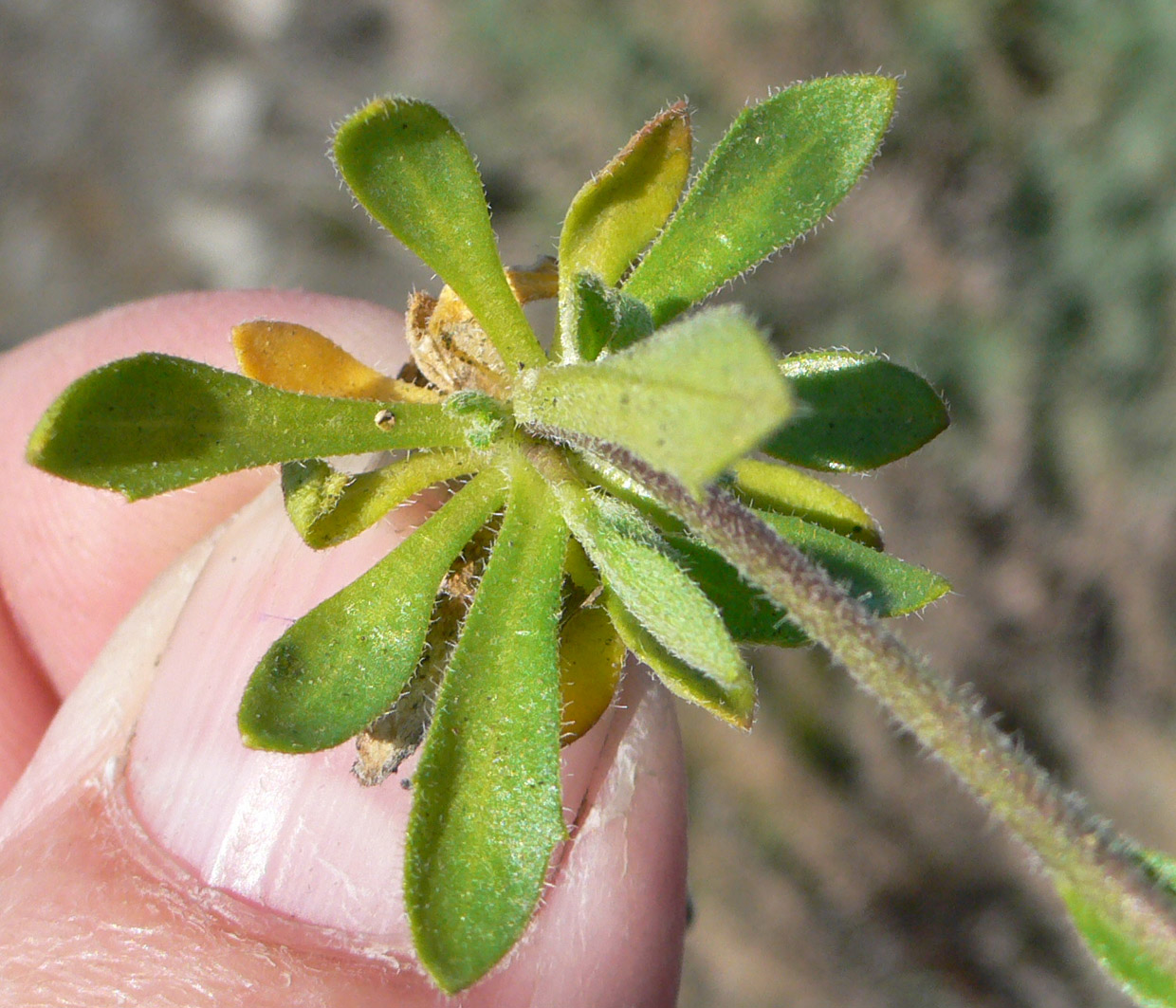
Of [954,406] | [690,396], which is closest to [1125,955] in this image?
[690,396]

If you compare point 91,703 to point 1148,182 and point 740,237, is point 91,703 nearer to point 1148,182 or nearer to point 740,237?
point 740,237

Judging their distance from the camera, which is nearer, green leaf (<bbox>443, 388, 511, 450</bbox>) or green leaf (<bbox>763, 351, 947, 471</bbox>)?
green leaf (<bbox>443, 388, 511, 450</bbox>)

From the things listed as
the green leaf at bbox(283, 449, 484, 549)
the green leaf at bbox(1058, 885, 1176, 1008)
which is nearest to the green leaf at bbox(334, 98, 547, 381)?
the green leaf at bbox(283, 449, 484, 549)

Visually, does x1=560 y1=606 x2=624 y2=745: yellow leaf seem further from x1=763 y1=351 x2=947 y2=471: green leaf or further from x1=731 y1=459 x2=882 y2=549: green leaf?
x1=763 y1=351 x2=947 y2=471: green leaf

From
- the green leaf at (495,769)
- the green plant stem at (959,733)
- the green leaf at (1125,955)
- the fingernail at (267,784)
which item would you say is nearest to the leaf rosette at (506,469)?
the green leaf at (495,769)

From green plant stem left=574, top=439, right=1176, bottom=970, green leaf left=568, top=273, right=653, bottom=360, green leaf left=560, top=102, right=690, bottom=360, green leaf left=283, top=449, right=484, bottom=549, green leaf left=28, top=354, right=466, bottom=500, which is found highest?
green leaf left=560, top=102, right=690, bottom=360

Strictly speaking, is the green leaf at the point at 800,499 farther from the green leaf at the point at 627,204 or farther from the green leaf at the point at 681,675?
the green leaf at the point at 627,204

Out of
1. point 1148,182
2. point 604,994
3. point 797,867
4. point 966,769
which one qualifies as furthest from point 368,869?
point 1148,182
